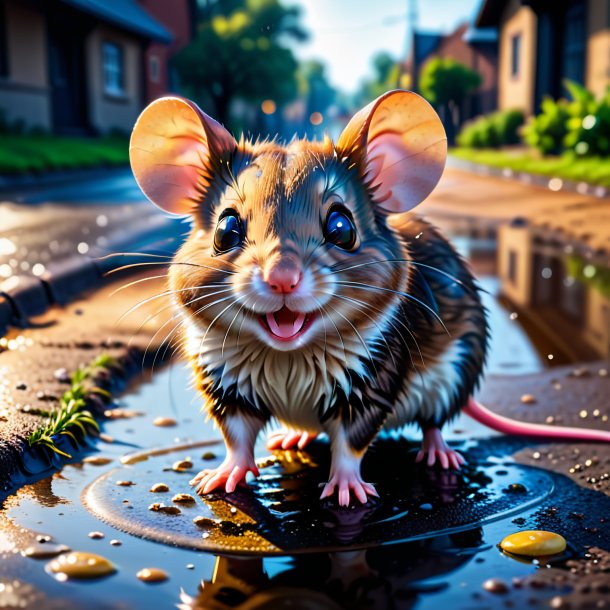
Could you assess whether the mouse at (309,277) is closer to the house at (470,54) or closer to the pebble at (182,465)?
the pebble at (182,465)

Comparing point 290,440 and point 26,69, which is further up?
point 26,69

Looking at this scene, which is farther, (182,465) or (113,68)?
(113,68)

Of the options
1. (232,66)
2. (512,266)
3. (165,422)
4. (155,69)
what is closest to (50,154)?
(512,266)

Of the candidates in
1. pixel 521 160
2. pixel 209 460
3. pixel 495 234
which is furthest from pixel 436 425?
pixel 521 160

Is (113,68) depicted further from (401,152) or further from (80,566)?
(80,566)

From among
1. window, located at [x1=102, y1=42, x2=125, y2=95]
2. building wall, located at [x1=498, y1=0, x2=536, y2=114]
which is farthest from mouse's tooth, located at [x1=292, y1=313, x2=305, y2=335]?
window, located at [x1=102, y1=42, x2=125, y2=95]

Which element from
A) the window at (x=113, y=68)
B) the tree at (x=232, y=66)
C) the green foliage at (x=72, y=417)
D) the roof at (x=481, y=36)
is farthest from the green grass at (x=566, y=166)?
the tree at (x=232, y=66)

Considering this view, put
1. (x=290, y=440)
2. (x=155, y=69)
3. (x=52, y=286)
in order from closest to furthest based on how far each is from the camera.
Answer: (x=290, y=440) → (x=52, y=286) → (x=155, y=69)
